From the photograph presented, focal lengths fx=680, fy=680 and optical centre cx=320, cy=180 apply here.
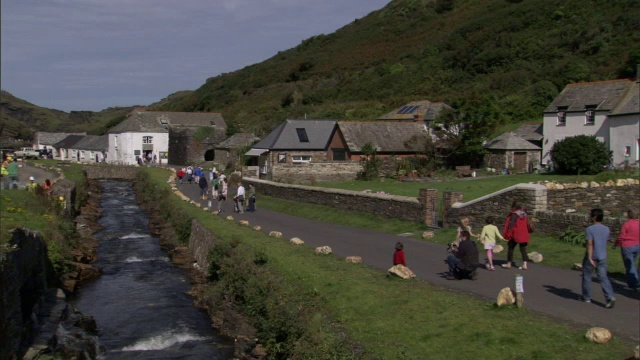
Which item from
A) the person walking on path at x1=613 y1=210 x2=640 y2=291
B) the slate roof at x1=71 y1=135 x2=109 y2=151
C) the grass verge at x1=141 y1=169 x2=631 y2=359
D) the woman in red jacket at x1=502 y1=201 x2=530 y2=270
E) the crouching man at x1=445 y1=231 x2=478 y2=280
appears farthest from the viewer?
the slate roof at x1=71 y1=135 x2=109 y2=151

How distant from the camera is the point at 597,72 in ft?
208

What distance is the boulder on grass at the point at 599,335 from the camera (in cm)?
1012

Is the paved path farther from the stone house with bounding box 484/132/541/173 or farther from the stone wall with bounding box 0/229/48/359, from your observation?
the stone house with bounding box 484/132/541/173

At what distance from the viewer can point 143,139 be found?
299 ft

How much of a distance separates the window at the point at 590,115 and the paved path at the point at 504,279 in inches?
891

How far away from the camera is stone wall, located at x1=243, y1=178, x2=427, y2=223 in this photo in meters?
24.8

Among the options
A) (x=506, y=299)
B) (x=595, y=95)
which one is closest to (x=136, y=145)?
(x=595, y=95)

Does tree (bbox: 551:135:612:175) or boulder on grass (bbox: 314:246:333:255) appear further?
tree (bbox: 551:135:612:175)

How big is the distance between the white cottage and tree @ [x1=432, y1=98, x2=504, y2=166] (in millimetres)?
52874

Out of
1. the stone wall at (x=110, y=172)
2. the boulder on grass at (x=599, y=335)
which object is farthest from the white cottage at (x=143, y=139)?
the boulder on grass at (x=599, y=335)

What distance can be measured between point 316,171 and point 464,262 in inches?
1196

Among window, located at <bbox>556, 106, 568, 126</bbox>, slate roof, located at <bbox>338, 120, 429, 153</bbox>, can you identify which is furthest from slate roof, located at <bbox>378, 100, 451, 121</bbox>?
window, located at <bbox>556, 106, 568, 126</bbox>

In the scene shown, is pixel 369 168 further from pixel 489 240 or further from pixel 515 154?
pixel 489 240

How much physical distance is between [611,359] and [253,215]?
78.3 ft
